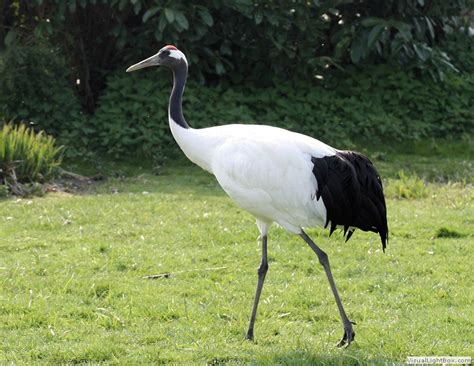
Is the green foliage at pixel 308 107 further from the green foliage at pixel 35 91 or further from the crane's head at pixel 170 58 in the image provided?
the crane's head at pixel 170 58

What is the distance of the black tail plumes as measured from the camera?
5.96 m

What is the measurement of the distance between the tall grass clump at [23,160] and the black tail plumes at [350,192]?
4.88m

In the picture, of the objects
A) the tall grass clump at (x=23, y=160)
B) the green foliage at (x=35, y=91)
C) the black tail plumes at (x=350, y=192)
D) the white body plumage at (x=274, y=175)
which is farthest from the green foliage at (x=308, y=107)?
the black tail plumes at (x=350, y=192)

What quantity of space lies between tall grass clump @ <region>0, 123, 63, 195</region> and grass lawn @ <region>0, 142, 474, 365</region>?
0.36 meters

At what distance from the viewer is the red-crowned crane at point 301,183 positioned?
19.6 feet

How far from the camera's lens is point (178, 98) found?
6.76 metres

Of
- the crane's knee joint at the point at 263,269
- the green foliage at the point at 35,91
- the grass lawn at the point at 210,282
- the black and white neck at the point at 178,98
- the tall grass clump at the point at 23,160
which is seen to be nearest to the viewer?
the grass lawn at the point at 210,282

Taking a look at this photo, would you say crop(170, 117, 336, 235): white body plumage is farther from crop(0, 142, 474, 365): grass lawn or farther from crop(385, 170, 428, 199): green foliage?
crop(385, 170, 428, 199): green foliage

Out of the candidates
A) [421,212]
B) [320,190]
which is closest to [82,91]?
[421,212]

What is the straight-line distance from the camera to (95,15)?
12.9 metres

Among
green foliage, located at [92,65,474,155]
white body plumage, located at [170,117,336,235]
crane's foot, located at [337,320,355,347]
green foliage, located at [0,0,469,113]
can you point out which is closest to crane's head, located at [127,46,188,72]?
white body plumage, located at [170,117,336,235]

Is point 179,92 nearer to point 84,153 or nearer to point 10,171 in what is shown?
point 10,171

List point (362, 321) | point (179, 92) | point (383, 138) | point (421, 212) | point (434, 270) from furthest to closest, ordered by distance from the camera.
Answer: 1. point (383, 138)
2. point (421, 212)
3. point (434, 270)
4. point (179, 92)
5. point (362, 321)

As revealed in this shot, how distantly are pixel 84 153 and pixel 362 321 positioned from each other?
600cm
